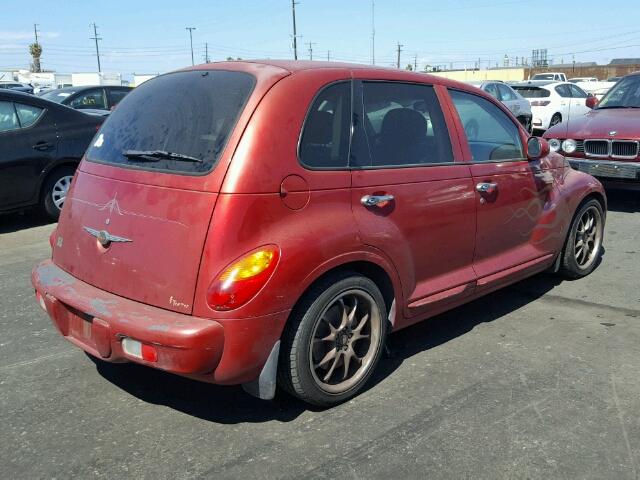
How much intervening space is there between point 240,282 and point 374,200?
0.93m

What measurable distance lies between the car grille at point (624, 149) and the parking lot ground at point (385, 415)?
393 centimetres

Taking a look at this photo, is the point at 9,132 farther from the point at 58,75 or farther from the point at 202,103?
the point at 58,75

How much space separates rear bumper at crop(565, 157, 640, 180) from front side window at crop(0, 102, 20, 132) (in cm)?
699

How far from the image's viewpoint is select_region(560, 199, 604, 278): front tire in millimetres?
5207

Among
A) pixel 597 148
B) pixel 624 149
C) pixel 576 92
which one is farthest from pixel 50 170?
pixel 576 92

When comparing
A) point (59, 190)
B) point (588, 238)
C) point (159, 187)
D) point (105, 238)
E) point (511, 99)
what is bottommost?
point (588, 238)

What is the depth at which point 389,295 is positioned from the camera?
3549 millimetres

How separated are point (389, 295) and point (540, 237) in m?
1.75

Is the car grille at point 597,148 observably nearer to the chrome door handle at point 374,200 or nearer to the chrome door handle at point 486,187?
the chrome door handle at point 486,187

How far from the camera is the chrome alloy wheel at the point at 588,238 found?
538 cm

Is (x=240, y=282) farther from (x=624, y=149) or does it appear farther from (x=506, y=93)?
(x=506, y=93)

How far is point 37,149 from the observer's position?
7363 mm

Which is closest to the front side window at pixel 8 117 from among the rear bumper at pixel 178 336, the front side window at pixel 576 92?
the rear bumper at pixel 178 336

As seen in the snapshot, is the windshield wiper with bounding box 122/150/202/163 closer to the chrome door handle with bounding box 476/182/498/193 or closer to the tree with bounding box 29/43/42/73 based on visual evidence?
the chrome door handle with bounding box 476/182/498/193
